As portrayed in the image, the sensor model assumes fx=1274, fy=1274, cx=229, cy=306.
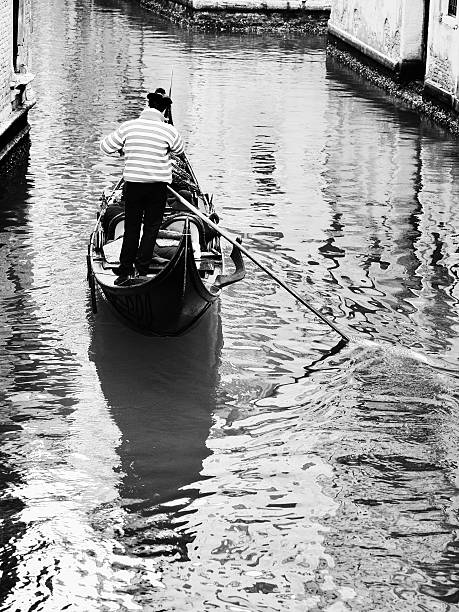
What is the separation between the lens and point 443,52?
49.6 ft

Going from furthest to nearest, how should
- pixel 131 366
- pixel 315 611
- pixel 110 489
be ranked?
1. pixel 131 366
2. pixel 110 489
3. pixel 315 611

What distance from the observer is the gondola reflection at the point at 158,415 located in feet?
16.5

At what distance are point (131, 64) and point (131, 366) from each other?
12.9 meters

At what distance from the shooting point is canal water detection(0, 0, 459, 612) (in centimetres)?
464

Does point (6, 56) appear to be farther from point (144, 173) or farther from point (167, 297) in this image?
point (167, 297)

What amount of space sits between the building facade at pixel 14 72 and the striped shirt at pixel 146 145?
4.99 m

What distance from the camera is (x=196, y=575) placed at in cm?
462

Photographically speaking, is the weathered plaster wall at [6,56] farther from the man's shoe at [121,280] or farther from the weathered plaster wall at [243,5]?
the weathered plaster wall at [243,5]

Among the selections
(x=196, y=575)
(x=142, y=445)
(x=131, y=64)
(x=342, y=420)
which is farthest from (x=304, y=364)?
(x=131, y=64)

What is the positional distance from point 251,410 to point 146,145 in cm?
164

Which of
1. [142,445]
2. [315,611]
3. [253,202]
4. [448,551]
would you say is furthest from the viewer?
[253,202]

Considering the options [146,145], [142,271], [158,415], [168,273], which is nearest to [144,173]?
[146,145]

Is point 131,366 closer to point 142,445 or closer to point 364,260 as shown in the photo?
point 142,445

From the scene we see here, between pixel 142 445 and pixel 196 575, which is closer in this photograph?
pixel 196 575
